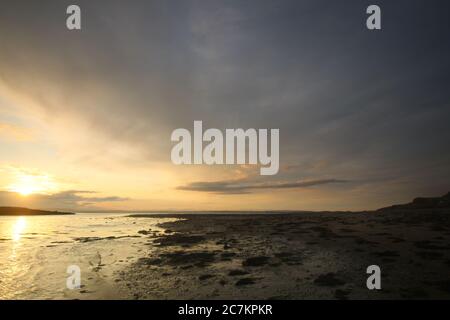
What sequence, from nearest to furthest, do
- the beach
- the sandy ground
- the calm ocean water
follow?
the sandy ground → the beach → the calm ocean water

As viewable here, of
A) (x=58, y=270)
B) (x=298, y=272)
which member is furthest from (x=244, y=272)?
(x=58, y=270)

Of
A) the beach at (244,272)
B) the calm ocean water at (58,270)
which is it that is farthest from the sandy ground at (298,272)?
the calm ocean water at (58,270)

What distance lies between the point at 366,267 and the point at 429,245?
337 inches

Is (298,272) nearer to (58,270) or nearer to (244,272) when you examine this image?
(244,272)

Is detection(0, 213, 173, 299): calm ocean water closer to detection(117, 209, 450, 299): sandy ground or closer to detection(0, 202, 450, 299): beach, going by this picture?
detection(0, 202, 450, 299): beach

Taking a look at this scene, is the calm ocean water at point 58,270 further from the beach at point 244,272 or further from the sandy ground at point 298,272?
the sandy ground at point 298,272

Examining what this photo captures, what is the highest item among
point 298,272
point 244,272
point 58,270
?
point 298,272

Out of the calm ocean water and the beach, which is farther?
the calm ocean water

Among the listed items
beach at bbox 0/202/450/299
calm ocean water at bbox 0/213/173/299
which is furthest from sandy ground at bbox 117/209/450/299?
calm ocean water at bbox 0/213/173/299

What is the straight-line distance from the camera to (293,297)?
12.2m

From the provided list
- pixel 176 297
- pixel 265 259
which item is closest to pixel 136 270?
pixel 176 297

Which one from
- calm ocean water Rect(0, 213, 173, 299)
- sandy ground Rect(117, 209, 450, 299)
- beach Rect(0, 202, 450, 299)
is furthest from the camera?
calm ocean water Rect(0, 213, 173, 299)

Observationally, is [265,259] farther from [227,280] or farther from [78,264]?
[78,264]
